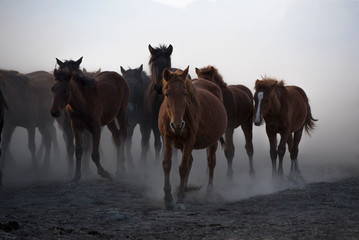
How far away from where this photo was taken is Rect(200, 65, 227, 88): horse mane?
9430mm

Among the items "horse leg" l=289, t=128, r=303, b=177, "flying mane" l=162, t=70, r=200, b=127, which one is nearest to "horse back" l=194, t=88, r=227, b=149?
"flying mane" l=162, t=70, r=200, b=127

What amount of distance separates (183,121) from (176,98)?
349mm

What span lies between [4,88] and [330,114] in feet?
105

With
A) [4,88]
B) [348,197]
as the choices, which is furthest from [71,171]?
[348,197]

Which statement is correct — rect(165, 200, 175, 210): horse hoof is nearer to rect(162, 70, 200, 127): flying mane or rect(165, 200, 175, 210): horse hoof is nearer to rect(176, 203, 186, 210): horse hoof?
rect(176, 203, 186, 210): horse hoof

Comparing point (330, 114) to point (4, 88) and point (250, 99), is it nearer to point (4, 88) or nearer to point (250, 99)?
point (250, 99)

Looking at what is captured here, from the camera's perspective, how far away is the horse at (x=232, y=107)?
31.3ft

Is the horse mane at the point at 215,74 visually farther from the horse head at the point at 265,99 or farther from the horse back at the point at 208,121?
the horse back at the point at 208,121

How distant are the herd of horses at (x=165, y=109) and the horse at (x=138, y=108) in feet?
0.10

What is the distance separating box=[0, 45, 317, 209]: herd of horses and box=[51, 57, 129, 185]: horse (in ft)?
0.06

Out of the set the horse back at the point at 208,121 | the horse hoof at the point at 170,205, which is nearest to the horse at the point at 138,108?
the horse back at the point at 208,121

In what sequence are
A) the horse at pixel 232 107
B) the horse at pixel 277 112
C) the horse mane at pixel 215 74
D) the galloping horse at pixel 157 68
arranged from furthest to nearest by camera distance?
the galloping horse at pixel 157 68 < the horse at pixel 232 107 < the horse mane at pixel 215 74 < the horse at pixel 277 112

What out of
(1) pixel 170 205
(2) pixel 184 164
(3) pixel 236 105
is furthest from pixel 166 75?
(3) pixel 236 105

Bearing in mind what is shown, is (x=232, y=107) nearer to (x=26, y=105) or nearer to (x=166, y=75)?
(x=166, y=75)
